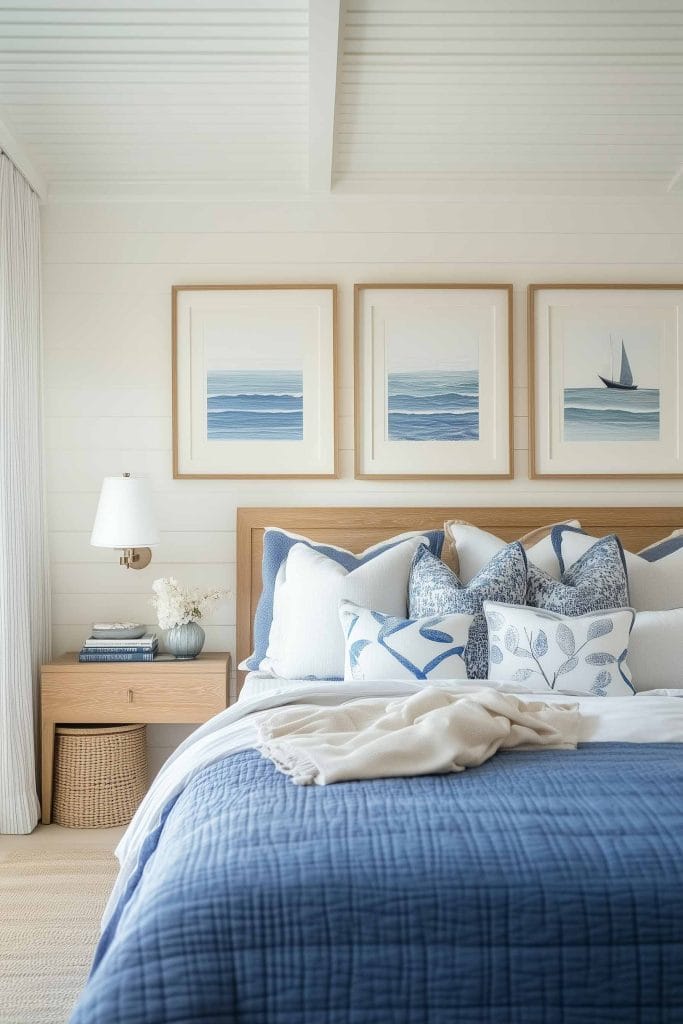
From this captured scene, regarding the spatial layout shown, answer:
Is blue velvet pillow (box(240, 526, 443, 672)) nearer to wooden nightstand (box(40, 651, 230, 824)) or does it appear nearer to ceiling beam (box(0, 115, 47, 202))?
wooden nightstand (box(40, 651, 230, 824))

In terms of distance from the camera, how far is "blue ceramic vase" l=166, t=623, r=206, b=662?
11.5 feet

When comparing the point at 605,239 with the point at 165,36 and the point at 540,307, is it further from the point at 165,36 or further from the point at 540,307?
the point at 165,36

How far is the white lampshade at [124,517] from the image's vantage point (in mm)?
3410

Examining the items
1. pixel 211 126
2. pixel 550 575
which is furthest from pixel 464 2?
pixel 550 575

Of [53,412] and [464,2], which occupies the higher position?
[464,2]

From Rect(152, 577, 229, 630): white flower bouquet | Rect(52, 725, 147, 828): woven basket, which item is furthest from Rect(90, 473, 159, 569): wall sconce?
Rect(52, 725, 147, 828): woven basket

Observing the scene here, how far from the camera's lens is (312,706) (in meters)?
2.18

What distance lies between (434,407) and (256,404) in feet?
2.43

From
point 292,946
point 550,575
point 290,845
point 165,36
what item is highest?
point 165,36

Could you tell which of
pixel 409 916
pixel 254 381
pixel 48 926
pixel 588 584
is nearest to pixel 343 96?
pixel 254 381

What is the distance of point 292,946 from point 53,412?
2863mm

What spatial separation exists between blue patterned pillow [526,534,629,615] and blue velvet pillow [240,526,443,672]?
51 cm

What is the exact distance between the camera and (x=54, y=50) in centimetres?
263

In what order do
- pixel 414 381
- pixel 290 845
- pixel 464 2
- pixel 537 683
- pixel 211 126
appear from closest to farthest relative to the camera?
pixel 290 845, pixel 464 2, pixel 537 683, pixel 211 126, pixel 414 381
